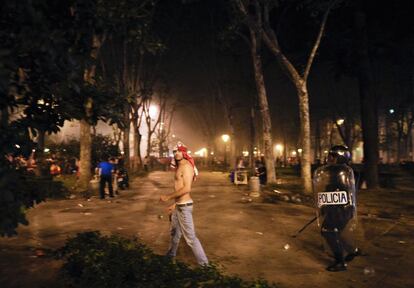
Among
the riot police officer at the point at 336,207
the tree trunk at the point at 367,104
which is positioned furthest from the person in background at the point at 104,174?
the tree trunk at the point at 367,104

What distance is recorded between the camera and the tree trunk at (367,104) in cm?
2103

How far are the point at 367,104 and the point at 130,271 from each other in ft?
59.7

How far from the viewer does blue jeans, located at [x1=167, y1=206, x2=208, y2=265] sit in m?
6.96

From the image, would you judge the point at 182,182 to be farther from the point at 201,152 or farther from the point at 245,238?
the point at 201,152

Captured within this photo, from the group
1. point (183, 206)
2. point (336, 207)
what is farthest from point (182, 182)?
point (336, 207)

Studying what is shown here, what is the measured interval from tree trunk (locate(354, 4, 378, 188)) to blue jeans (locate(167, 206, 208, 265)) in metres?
15.6

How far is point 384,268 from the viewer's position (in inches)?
302

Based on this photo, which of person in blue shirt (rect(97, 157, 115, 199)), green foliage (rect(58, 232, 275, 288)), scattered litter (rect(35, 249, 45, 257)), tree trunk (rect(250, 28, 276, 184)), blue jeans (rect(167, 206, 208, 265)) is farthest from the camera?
tree trunk (rect(250, 28, 276, 184))

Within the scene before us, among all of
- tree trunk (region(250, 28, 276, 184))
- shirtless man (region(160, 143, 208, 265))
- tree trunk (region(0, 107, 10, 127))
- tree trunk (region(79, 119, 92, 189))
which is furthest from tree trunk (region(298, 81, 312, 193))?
tree trunk (region(0, 107, 10, 127))

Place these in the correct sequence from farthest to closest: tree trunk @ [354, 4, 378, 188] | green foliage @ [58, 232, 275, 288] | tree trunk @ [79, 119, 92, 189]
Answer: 1. tree trunk @ [354, 4, 378, 188]
2. tree trunk @ [79, 119, 92, 189]
3. green foliage @ [58, 232, 275, 288]

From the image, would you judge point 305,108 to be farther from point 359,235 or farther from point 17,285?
point 17,285

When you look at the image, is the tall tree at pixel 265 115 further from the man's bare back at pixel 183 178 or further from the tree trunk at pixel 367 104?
the man's bare back at pixel 183 178

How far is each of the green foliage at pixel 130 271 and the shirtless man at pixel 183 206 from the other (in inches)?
30.7

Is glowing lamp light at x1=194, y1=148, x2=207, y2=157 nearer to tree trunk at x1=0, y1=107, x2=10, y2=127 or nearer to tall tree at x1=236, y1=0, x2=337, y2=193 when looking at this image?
tall tree at x1=236, y1=0, x2=337, y2=193
